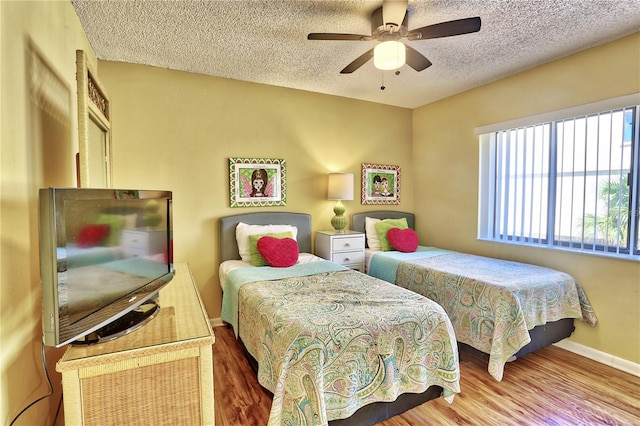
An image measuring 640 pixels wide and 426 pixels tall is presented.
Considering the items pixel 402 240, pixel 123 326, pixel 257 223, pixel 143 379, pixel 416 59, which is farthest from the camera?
pixel 402 240

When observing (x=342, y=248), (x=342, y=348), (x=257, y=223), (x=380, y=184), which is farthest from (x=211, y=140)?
(x=342, y=348)

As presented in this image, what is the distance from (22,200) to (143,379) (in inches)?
31.6

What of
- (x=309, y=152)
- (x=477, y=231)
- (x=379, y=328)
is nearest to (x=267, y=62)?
(x=309, y=152)

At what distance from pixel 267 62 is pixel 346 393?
2654 millimetres

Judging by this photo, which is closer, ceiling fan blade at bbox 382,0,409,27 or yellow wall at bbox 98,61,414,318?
ceiling fan blade at bbox 382,0,409,27

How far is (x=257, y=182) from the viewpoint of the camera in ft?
11.1

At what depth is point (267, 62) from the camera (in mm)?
2824

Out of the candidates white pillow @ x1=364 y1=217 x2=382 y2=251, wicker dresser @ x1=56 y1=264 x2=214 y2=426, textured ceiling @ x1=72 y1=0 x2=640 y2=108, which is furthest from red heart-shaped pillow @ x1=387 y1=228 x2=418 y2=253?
wicker dresser @ x1=56 y1=264 x2=214 y2=426

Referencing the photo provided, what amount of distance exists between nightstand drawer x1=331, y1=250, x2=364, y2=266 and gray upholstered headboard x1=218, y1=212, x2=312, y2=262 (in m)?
0.35

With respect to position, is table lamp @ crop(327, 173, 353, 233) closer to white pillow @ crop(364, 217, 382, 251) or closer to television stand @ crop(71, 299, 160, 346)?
white pillow @ crop(364, 217, 382, 251)

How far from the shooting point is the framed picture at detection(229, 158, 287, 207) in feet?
10.7

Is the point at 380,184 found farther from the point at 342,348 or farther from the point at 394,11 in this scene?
the point at 342,348

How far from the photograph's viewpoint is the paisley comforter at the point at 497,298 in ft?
7.20

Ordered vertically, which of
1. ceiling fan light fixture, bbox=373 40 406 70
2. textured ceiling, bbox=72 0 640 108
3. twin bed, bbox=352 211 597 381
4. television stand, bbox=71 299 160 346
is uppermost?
textured ceiling, bbox=72 0 640 108
